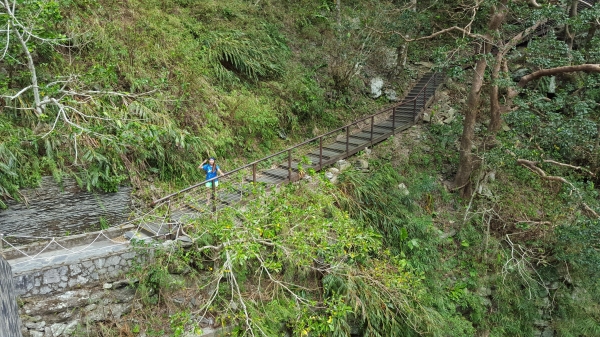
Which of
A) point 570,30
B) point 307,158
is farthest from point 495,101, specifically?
point 570,30

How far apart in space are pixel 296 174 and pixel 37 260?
17.2 ft

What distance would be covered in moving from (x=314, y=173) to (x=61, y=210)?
471 centimetres

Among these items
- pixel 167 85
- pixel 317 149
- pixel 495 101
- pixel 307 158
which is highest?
pixel 167 85

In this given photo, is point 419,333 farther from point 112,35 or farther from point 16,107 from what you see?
point 112,35

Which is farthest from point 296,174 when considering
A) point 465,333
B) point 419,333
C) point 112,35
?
point 112,35

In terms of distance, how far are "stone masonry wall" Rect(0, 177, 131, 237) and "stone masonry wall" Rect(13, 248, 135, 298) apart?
4.48 feet

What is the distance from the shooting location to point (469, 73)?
47.2ft

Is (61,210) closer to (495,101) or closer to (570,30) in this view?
(495,101)

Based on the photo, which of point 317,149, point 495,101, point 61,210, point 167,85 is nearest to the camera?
point 61,210

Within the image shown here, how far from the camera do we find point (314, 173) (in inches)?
289

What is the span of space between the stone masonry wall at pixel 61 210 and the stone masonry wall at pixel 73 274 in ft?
4.48

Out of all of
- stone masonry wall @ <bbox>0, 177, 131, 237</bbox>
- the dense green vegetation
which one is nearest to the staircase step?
the dense green vegetation

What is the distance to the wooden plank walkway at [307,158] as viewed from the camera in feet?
23.6

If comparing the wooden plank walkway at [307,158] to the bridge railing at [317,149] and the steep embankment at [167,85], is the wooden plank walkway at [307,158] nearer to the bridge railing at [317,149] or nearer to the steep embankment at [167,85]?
the bridge railing at [317,149]
